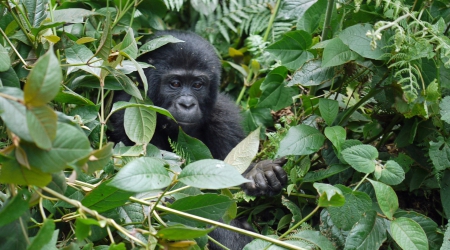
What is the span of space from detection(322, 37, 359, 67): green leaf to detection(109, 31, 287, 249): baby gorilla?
1075mm

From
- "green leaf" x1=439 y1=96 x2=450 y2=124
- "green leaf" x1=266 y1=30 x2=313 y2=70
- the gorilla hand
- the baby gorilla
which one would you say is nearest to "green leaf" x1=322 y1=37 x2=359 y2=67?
"green leaf" x1=266 y1=30 x2=313 y2=70

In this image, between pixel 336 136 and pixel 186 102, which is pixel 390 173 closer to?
pixel 336 136

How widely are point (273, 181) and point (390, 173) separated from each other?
78 centimetres

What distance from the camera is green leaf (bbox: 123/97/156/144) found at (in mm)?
2506

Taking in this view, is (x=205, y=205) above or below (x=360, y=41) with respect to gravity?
below

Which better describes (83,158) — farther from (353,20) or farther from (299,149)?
(353,20)

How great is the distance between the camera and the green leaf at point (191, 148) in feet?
9.16

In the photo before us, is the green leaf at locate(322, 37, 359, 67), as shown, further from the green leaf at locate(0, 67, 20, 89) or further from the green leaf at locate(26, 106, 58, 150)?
the green leaf at locate(26, 106, 58, 150)

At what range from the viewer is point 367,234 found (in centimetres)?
239

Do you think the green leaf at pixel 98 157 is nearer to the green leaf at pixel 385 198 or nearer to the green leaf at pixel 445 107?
the green leaf at pixel 385 198

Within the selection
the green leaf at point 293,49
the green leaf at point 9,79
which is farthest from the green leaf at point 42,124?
the green leaf at point 293,49

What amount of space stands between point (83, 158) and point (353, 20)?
1.73m

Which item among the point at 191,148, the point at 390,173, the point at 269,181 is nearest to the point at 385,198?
the point at 390,173

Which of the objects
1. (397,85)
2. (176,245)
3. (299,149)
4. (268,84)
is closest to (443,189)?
(397,85)
